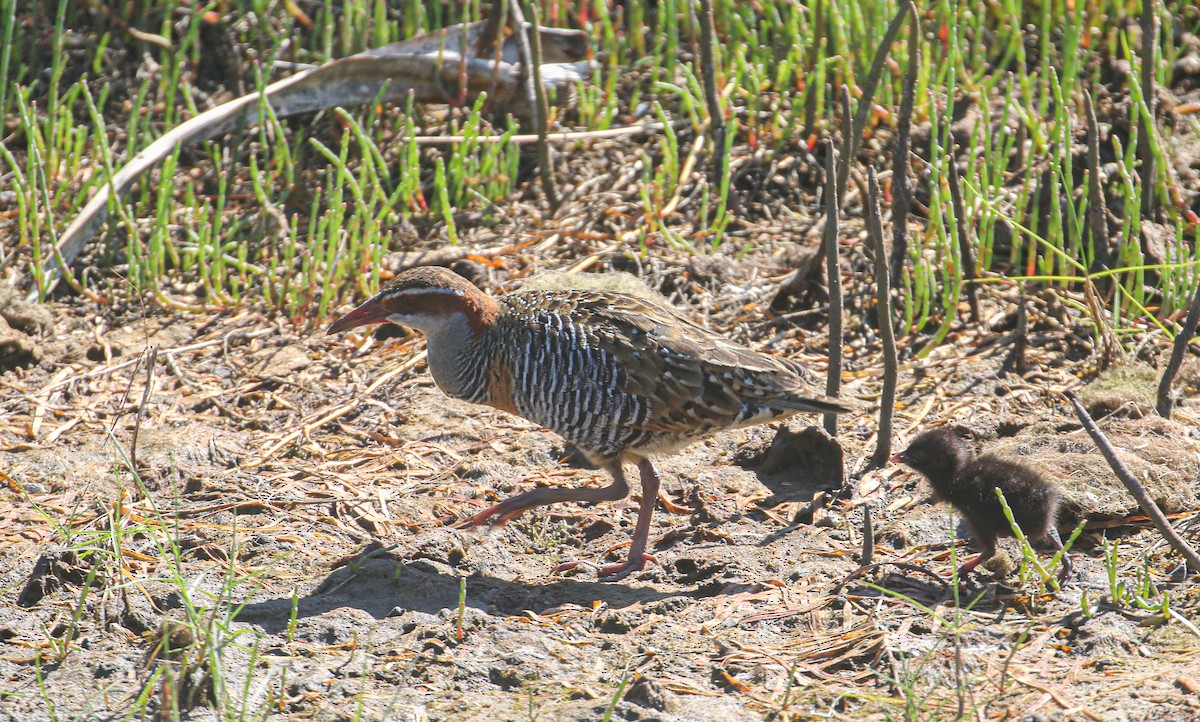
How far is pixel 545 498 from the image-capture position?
5.23 metres

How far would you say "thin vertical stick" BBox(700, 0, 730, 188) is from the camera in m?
7.34

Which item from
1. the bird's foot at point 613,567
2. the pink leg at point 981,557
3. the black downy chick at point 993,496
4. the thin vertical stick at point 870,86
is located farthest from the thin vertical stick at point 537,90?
the pink leg at point 981,557

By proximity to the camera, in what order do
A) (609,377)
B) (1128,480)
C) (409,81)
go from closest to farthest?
(1128,480)
(609,377)
(409,81)

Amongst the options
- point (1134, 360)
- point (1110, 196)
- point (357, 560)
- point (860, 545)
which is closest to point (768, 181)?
point (1110, 196)

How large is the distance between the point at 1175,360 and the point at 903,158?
5.06 feet

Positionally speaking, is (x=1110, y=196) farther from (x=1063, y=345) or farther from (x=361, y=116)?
(x=361, y=116)

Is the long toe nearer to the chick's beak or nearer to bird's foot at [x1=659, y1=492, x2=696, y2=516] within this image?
bird's foot at [x1=659, y1=492, x2=696, y2=516]

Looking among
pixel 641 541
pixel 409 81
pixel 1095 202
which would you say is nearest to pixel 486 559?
pixel 641 541

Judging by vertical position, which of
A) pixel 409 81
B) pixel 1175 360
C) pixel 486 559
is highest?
pixel 409 81

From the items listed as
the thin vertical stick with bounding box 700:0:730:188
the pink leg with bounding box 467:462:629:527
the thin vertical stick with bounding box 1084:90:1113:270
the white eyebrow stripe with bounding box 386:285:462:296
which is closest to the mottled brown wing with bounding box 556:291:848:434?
the pink leg with bounding box 467:462:629:527

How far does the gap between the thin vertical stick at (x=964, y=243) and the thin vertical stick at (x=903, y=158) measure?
5cm

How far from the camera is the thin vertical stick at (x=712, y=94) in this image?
734 centimetres

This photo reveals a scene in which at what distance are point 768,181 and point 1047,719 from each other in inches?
184

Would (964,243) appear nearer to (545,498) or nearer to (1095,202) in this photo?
(1095,202)
